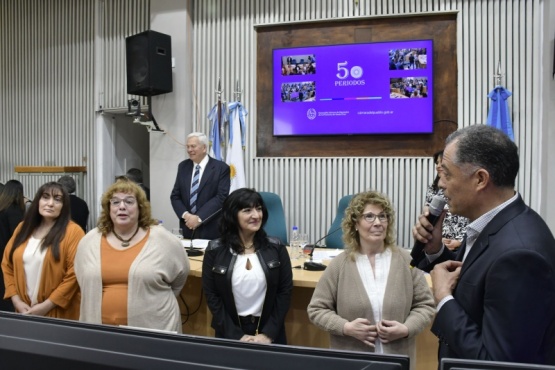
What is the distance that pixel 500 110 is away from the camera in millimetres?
5156

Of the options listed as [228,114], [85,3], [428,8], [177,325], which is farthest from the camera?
[85,3]

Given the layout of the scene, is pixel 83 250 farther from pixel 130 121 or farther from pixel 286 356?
pixel 130 121

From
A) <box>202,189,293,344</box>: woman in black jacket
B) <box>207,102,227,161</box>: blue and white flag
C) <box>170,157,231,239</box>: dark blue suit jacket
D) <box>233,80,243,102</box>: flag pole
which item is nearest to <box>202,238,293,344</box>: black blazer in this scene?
<box>202,189,293,344</box>: woman in black jacket

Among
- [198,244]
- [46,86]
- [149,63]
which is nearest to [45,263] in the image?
[198,244]

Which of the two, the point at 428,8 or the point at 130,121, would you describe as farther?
the point at 130,121

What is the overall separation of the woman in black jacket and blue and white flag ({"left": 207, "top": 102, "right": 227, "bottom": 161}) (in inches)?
129

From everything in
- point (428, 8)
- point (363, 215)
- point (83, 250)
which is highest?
point (428, 8)

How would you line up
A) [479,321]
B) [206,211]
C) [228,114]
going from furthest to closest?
[228,114], [206,211], [479,321]

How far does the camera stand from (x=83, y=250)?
8.87ft

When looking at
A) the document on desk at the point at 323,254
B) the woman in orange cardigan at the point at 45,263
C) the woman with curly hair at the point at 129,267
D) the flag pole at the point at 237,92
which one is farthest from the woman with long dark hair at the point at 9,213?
the flag pole at the point at 237,92

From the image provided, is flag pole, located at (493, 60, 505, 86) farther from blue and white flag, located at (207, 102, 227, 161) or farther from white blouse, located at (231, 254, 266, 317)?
white blouse, located at (231, 254, 266, 317)

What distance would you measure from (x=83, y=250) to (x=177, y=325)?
2.21 feet

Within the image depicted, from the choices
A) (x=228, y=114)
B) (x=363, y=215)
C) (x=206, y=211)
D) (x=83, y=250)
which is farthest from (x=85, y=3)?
(x=363, y=215)

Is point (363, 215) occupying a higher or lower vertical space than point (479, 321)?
higher
